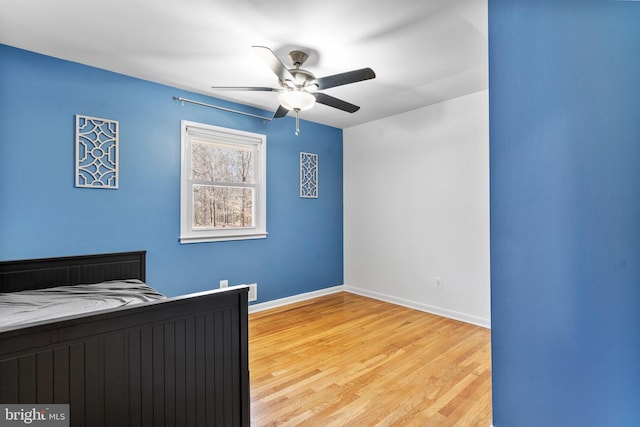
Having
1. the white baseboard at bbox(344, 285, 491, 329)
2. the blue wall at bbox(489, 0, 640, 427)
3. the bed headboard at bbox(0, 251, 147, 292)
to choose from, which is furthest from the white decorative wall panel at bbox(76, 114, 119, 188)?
the white baseboard at bbox(344, 285, 491, 329)

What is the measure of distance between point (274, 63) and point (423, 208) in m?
2.42

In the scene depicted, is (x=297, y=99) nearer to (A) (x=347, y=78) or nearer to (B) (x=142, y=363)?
(A) (x=347, y=78)

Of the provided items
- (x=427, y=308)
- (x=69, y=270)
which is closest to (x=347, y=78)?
(x=69, y=270)

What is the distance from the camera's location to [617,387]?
116 cm

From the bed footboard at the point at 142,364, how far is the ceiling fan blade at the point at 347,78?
152 centimetres

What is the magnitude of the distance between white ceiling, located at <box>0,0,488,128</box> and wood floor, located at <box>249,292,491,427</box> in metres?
2.36

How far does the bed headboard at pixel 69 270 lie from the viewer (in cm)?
206

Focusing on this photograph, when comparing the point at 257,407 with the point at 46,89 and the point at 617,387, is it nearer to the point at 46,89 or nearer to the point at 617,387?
the point at 617,387

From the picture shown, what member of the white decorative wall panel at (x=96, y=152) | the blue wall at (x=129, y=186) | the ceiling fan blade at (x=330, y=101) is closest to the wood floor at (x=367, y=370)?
the blue wall at (x=129, y=186)

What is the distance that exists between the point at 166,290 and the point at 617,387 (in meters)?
3.16

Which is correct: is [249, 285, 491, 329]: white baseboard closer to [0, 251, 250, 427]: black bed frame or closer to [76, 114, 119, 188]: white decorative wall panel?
[76, 114, 119, 188]: white decorative wall panel

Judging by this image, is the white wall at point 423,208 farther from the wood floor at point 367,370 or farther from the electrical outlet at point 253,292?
the electrical outlet at point 253,292

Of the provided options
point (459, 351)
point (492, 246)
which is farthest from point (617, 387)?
point (459, 351)

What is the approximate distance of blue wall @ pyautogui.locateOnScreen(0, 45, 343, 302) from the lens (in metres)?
2.31
